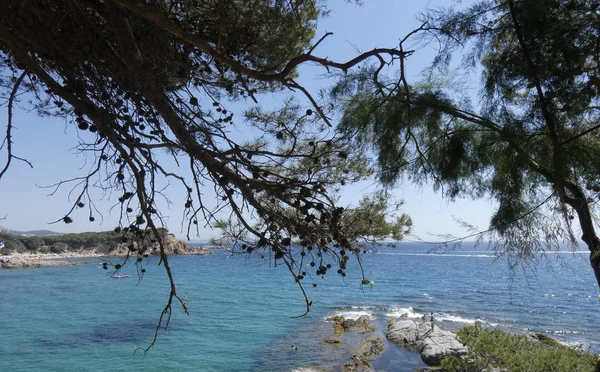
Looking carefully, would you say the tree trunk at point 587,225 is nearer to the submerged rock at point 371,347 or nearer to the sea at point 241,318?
the sea at point 241,318

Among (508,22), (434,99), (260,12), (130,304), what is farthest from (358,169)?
(130,304)

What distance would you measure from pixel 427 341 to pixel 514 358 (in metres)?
3.27

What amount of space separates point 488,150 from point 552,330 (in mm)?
15042

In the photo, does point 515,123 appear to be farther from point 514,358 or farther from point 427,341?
point 427,341

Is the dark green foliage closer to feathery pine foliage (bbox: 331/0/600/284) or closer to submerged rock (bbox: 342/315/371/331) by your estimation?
submerged rock (bbox: 342/315/371/331)

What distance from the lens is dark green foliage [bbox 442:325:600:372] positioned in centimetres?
745

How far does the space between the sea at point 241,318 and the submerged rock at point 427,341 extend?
0.37m

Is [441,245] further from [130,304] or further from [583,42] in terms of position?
[130,304]

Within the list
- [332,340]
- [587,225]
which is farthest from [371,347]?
[587,225]

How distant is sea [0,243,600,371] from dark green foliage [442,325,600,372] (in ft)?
4.31

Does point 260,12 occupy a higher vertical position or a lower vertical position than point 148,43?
higher

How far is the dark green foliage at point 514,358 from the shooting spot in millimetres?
7445

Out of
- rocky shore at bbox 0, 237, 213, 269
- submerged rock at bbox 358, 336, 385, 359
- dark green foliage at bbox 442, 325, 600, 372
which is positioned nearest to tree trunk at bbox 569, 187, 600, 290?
dark green foliage at bbox 442, 325, 600, 372

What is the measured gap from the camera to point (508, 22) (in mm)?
3105
